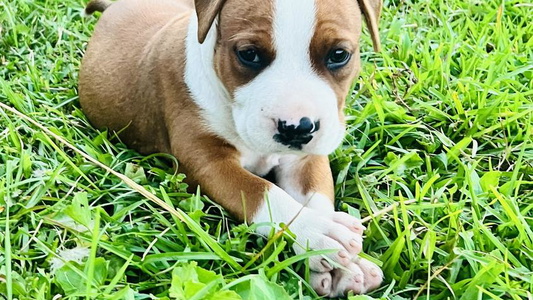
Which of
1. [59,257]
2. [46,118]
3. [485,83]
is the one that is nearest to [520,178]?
[485,83]

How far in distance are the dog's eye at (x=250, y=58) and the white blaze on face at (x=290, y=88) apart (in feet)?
0.16

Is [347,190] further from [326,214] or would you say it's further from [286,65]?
[286,65]

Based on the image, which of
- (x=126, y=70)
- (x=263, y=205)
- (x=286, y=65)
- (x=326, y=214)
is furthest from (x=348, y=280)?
(x=126, y=70)

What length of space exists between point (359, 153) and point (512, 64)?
4.52 feet

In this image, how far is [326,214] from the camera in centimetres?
305

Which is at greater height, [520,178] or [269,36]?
[269,36]

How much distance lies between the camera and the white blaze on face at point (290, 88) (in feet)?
9.44

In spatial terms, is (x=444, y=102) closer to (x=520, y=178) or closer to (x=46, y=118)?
(x=520, y=178)

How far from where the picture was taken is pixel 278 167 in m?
3.59

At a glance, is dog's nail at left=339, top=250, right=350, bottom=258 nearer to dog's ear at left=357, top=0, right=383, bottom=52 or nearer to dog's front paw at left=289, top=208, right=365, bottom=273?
dog's front paw at left=289, top=208, right=365, bottom=273

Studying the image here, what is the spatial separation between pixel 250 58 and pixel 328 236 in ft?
2.56

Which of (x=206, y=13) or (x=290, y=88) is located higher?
(x=206, y=13)

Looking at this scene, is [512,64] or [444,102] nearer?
[444,102]

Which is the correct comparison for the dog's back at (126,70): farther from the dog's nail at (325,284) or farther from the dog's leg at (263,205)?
the dog's nail at (325,284)
